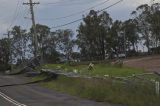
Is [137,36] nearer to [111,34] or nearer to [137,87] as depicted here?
[111,34]

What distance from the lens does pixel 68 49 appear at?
162m

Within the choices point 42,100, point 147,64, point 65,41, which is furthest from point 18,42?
point 42,100

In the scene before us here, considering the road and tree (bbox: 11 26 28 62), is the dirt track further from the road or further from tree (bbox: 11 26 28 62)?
tree (bbox: 11 26 28 62)

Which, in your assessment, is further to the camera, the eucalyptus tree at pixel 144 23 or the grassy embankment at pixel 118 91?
the eucalyptus tree at pixel 144 23

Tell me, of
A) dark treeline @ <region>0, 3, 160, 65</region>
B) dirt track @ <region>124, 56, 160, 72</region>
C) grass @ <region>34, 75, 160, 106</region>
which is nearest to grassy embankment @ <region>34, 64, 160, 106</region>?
grass @ <region>34, 75, 160, 106</region>

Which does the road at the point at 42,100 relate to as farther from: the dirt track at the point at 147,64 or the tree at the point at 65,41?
the tree at the point at 65,41

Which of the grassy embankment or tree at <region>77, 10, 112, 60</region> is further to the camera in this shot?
tree at <region>77, 10, 112, 60</region>

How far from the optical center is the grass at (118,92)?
21928 mm

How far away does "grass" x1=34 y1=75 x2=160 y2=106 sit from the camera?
863 inches

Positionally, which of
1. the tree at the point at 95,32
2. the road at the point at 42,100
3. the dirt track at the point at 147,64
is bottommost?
the road at the point at 42,100

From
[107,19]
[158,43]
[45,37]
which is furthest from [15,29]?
[158,43]

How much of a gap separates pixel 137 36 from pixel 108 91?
12180 cm

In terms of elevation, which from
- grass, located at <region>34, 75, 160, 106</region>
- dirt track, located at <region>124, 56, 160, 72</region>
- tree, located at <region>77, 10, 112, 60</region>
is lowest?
grass, located at <region>34, 75, 160, 106</region>

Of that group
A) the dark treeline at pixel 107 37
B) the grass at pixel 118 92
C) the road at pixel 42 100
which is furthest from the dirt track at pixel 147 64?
the dark treeline at pixel 107 37
